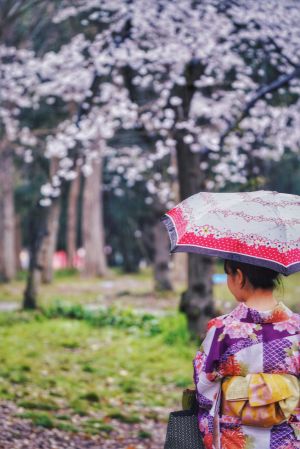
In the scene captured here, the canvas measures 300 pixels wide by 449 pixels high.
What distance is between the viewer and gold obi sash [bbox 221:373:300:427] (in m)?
2.56

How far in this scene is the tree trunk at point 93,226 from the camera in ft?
74.4

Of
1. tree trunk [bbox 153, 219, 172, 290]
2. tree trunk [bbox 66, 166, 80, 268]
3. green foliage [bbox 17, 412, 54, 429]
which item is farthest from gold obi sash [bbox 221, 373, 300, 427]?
tree trunk [bbox 66, 166, 80, 268]

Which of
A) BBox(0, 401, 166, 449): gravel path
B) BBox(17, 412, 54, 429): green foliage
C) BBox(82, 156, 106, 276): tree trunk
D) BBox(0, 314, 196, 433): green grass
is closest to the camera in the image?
BBox(0, 401, 166, 449): gravel path

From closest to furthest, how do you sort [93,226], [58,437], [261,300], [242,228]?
[261,300], [242,228], [58,437], [93,226]

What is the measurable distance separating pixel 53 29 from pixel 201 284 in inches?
369

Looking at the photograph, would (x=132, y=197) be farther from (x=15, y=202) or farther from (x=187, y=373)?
(x=187, y=373)

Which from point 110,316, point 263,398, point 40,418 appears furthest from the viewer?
point 110,316

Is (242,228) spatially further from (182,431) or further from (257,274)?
(182,431)

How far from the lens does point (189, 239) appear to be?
9.59 ft

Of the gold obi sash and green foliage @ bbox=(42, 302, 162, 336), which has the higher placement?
the gold obi sash

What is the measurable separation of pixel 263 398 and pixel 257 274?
0.53m

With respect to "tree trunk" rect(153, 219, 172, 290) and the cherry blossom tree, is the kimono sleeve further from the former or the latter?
"tree trunk" rect(153, 219, 172, 290)

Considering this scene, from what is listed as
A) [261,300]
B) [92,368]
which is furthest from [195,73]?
[261,300]

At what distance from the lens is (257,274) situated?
2.77 m
